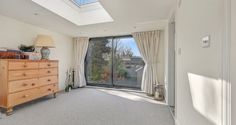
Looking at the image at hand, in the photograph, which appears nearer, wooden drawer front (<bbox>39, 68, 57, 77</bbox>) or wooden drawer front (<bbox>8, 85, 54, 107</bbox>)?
wooden drawer front (<bbox>8, 85, 54, 107</bbox>)

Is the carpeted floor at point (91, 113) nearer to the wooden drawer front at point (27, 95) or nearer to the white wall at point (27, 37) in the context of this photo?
the wooden drawer front at point (27, 95)

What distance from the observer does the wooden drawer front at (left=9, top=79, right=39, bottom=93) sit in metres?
2.71

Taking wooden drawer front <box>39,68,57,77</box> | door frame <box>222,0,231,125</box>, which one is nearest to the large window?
wooden drawer front <box>39,68,57,77</box>

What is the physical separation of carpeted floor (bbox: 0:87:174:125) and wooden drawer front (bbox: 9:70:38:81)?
691 mm

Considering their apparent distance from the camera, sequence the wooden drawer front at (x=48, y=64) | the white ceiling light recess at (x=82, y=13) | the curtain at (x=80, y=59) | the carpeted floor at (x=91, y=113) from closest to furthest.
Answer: the carpeted floor at (x=91, y=113) < the white ceiling light recess at (x=82, y=13) < the wooden drawer front at (x=48, y=64) < the curtain at (x=80, y=59)

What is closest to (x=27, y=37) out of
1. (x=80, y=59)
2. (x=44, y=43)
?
(x=44, y=43)

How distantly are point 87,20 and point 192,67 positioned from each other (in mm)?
2934

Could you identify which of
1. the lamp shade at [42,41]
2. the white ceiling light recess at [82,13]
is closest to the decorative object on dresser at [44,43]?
the lamp shade at [42,41]

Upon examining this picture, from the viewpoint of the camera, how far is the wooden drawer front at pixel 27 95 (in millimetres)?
2699

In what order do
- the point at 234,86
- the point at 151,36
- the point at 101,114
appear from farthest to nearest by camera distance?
the point at 151,36 < the point at 101,114 < the point at 234,86

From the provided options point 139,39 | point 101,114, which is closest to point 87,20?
point 139,39

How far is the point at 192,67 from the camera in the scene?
1471mm

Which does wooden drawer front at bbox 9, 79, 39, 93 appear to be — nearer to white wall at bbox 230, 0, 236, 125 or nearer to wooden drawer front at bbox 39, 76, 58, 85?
wooden drawer front at bbox 39, 76, 58, 85

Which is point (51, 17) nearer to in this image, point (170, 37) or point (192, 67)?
point (170, 37)
